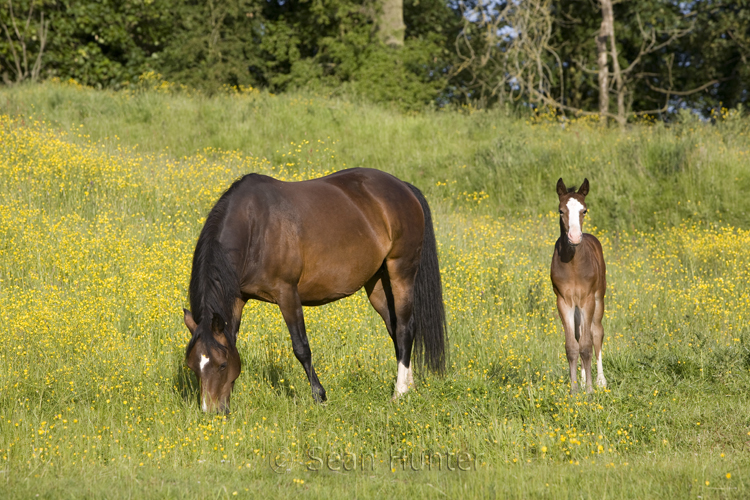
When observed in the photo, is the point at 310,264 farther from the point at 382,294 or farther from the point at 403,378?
the point at 403,378

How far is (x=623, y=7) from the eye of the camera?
81.3 ft

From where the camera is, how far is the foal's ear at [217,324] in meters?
5.00

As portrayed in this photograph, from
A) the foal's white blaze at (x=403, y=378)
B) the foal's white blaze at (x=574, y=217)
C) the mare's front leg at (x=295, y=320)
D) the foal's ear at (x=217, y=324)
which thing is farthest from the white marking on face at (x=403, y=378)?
the foal's white blaze at (x=574, y=217)

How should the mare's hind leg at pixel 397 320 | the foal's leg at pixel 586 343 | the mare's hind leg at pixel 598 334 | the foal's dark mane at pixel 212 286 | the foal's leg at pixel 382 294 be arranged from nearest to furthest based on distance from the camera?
the foal's dark mane at pixel 212 286 → the foal's leg at pixel 586 343 → the mare's hind leg at pixel 598 334 → the mare's hind leg at pixel 397 320 → the foal's leg at pixel 382 294

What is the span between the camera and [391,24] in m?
22.5

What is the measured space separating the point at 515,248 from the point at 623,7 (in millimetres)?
17763

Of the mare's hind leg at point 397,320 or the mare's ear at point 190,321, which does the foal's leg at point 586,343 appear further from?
the mare's ear at point 190,321

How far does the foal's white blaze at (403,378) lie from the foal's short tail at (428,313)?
290mm

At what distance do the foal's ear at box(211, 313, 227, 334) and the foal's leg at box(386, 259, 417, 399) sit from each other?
206 cm

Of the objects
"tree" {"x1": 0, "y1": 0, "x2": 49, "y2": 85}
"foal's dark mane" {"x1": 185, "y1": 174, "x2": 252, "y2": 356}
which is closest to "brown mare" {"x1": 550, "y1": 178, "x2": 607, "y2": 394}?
"foal's dark mane" {"x1": 185, "y1": 174, "x2": 252, "y2": 356}

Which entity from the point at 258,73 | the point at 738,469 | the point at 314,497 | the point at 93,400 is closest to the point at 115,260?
the point at 93,400

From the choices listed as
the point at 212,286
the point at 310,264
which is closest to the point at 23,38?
the point at 310,264

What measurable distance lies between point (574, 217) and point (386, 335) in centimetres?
315

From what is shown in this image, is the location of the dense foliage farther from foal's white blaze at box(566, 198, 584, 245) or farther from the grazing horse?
foal's white blaze at box(566, 198, 584, 245)
